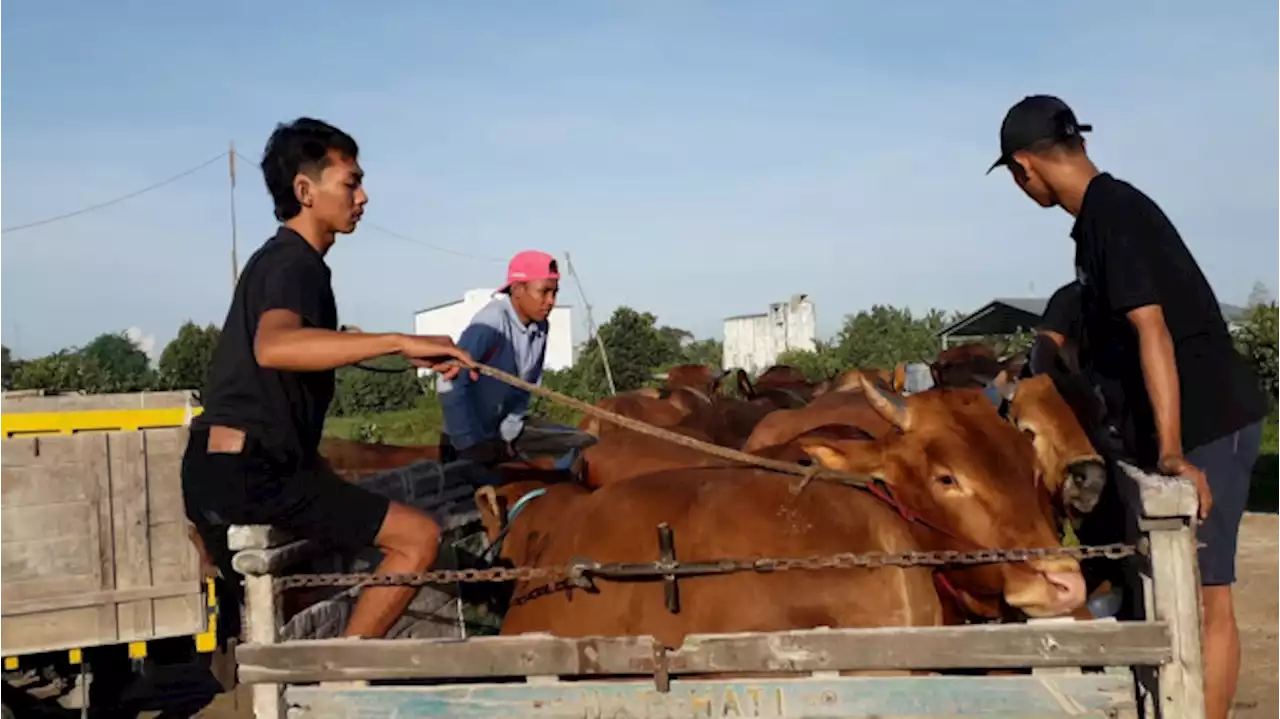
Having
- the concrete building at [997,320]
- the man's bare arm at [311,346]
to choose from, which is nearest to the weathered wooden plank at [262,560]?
the man's bare arm at [311,346]

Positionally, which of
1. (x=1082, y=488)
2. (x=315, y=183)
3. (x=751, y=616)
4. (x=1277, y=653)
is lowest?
(x=1277, y=653)

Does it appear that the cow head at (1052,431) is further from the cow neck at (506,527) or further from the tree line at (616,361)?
the tree line at (616,361)

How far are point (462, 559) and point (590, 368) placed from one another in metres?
28.4

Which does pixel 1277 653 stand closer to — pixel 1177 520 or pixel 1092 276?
pixel 1092 276

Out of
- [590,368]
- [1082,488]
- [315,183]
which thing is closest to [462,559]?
[315,183]

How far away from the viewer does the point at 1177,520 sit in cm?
254

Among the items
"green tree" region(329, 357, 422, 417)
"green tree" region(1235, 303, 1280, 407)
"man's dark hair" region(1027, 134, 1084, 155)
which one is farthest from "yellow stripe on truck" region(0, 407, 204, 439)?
"green tree" region(329, 357, 422, 417)

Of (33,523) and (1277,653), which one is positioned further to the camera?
(1277,653)

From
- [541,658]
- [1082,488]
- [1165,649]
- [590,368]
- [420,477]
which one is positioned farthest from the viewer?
[590,368]

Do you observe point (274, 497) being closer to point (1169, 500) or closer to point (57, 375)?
point (1169, 500)

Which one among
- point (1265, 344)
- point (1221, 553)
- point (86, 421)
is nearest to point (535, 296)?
point (1221, 553)

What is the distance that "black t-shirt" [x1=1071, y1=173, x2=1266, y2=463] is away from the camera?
11.2 ft

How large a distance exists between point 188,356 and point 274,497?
1506 inches

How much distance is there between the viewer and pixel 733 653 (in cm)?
271
